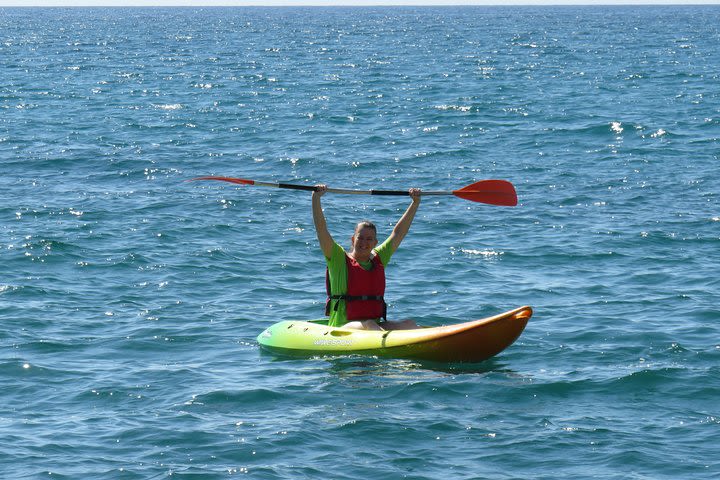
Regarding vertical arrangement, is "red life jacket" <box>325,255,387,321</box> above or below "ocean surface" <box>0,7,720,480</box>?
above

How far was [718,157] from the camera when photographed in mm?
21734

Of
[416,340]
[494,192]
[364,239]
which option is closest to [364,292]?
[364,239]

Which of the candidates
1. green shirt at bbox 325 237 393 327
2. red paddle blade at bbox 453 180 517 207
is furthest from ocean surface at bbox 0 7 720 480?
red paddle blade at bbox 453 180 517 207

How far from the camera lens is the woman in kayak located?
34.8ft

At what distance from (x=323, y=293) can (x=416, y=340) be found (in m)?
3.15

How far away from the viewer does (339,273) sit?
1072 cm

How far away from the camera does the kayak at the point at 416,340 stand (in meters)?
10.1

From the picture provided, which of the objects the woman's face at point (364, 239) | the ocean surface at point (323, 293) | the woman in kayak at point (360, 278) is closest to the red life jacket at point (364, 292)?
the woman in kayak at point (360, 278)

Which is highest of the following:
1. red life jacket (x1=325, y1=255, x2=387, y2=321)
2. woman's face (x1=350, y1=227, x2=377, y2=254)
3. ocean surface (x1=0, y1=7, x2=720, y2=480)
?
woman's face (x1=350, y1=227, x2=377, y2=254)

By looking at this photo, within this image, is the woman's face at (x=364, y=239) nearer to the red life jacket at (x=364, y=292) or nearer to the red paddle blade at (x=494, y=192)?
the red life jacket at (x=364, y=292)

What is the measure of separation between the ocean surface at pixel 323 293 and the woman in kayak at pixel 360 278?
0.55 meters

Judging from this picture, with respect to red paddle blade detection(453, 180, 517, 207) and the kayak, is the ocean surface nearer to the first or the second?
the kayak

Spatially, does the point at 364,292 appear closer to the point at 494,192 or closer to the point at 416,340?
the point at 416,340

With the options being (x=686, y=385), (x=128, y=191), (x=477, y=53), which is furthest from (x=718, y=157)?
(x=477, y=53)
